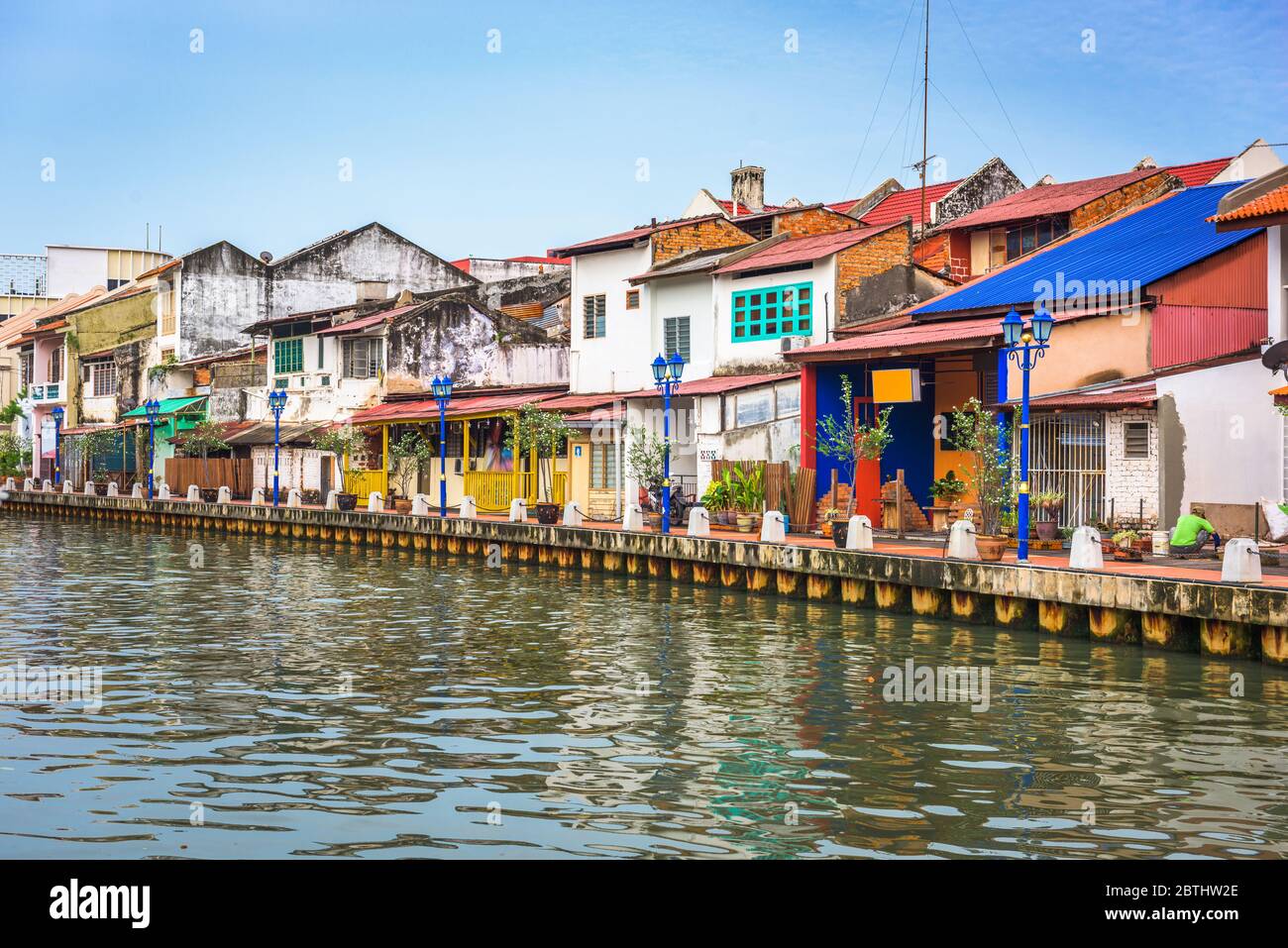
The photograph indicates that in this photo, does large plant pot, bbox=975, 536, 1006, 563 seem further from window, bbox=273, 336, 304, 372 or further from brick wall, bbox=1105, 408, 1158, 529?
window, bbox=273, 336, 304, 372

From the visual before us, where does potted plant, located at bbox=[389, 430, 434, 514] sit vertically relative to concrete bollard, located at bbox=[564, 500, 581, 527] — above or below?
above

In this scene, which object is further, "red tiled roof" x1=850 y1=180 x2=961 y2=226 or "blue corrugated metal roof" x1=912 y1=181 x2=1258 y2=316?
"red tiled roof" x1=850 y1=180 x2=961 y2=226

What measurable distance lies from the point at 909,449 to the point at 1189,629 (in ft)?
48.9

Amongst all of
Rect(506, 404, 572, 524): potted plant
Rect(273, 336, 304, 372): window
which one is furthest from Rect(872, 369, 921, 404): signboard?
Rect(273, 336, 304, 372): window

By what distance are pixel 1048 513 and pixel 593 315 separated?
67.5 ft

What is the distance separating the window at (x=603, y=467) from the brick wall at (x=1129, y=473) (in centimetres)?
1598

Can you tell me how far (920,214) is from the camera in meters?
48.1

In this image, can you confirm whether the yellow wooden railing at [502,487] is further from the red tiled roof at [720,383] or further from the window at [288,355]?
the window at [288,355]

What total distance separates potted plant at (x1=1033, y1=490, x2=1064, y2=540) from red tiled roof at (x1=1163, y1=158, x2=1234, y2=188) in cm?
1834

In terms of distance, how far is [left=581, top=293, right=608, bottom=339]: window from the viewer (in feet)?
144

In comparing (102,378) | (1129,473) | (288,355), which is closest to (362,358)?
(288,355)

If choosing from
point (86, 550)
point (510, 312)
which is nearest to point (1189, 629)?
point (86, 550)
